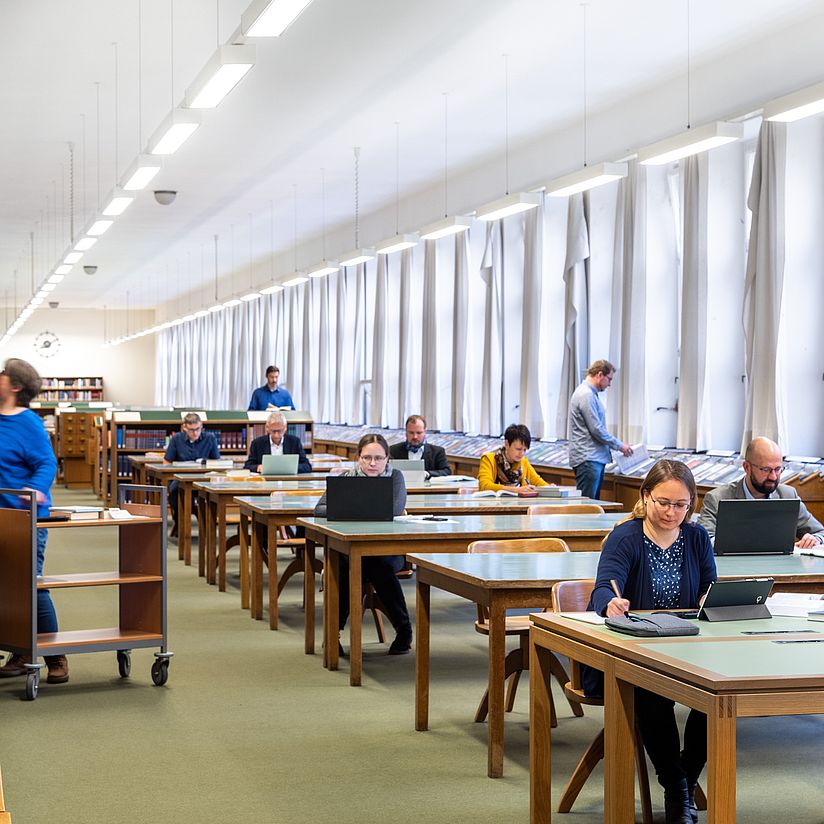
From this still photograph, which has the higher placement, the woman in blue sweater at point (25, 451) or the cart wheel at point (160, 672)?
the woman in blue sweater at point (25, 451)

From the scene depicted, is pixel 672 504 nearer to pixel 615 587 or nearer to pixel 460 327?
pixel 615 587

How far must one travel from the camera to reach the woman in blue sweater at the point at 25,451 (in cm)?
548

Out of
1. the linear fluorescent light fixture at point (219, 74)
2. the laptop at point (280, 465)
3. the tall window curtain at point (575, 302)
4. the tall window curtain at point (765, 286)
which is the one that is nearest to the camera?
the linear fluorescent light fixture at point (219, 74)

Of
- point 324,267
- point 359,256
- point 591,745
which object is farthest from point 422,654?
point 324,267

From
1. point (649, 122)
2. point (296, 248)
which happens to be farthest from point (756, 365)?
point (296, 248)

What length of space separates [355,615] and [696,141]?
3.73 m

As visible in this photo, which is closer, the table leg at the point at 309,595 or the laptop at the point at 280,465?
the table leg at the point at 309,595

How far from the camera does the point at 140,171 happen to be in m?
8.32

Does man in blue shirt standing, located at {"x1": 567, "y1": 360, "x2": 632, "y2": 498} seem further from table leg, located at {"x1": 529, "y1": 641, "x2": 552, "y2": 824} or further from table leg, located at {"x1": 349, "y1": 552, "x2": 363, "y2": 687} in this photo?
table leg, located at {"x1": 529, "y1": 641, "x2": 552, "y2": 824}

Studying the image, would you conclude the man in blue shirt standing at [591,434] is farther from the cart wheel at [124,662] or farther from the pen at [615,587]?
the pen at [615,587]

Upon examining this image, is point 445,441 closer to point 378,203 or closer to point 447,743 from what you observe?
point 378,203

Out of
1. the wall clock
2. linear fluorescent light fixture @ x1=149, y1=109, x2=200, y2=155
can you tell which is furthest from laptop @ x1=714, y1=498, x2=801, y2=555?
the wall clock

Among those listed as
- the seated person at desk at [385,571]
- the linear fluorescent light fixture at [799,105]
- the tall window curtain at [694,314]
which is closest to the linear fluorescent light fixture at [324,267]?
the tall window curtain at [694,314]

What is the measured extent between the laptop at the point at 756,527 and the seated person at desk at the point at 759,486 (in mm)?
371
